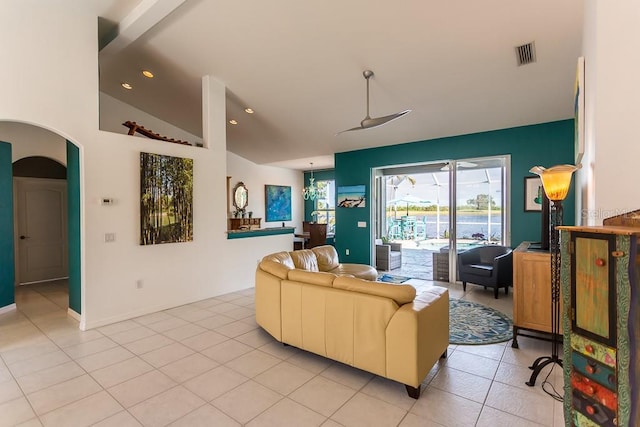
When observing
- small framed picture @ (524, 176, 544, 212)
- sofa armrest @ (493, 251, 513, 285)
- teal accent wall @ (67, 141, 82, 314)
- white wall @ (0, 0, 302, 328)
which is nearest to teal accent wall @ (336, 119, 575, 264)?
small framed picture @ (524, 176, 544, 212)

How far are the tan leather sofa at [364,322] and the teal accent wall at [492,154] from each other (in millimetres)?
3615

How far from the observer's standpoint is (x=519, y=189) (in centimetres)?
546

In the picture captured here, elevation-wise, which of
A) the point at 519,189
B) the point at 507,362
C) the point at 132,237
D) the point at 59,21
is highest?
the point at 59,21

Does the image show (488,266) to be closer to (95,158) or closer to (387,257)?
(387,257)

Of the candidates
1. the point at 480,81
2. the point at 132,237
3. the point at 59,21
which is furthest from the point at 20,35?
the point at 480,81

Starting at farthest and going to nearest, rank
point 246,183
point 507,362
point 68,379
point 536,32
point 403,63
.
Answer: point 246,183, point 403,63, point 536,32, point 507,362, point 68,379

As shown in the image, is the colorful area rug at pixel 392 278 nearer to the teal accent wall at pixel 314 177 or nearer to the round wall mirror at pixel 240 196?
the round wall mirror at pixel 240 196

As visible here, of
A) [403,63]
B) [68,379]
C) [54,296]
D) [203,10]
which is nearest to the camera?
[68,379]

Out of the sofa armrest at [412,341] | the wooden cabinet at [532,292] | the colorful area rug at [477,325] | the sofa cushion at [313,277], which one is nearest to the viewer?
the sofa armrest at [412,341]

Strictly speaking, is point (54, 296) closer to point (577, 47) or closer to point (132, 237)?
point (132, 237)

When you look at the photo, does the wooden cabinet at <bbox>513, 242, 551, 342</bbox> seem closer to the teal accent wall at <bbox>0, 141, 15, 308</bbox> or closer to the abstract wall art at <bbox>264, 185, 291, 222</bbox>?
the teal accent wall at <bbox>0, 141, 15, 308</bbox>

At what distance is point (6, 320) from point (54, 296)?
119 cm

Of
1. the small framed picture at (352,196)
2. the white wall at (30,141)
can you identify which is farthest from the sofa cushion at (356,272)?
the white wall at (30,141)

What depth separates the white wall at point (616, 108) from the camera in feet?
6.22
